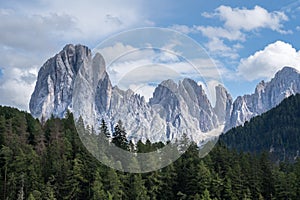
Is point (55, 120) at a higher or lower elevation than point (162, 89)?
higher

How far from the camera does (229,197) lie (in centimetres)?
5944

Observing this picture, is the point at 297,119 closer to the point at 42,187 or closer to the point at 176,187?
the point at 176,187

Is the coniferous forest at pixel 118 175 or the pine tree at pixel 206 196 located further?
the coniferous forest at pixel 118 175

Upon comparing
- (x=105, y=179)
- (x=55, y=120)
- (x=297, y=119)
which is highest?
(x=297, y=119)

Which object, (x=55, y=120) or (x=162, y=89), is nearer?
(x=162, y=89)

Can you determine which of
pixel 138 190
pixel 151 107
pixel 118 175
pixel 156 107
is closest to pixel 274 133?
pixel 118 175

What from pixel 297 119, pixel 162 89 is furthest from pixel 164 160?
pixel 297 119

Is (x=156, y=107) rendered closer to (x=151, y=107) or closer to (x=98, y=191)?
(x=151, y=107)

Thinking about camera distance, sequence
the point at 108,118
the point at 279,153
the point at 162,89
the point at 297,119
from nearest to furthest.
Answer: the point at 162,89, the point at 108,118, the point at 279,153, the point at 297,119

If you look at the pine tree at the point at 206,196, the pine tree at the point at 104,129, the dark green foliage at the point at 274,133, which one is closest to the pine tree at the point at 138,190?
the pine tree at the point at 104,129

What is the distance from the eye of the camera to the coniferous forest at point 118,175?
181 feet

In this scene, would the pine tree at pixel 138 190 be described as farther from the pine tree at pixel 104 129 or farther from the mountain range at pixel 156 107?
the mountain range at pixel 156 107

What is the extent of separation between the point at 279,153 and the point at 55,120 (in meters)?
110

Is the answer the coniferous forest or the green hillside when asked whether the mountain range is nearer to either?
the coniferous forest
